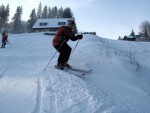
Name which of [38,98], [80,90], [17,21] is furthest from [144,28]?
[38,98]

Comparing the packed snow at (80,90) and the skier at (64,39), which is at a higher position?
the skier at (64,39)

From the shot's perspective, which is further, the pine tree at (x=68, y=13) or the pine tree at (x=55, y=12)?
the pine tree at (x=55, y=12)

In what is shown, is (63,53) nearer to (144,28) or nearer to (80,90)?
(80,90)

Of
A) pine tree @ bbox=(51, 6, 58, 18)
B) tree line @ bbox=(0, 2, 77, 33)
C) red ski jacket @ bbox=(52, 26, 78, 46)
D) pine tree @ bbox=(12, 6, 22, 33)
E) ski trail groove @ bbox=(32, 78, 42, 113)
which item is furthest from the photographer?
pine tree @ bbox=(51, 6, 58, 18)

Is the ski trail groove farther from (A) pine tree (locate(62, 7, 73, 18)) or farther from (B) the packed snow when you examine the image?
(A) pine tree (locate(62, 7, 73, 18))

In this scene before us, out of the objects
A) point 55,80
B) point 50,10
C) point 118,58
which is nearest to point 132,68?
point 118,58

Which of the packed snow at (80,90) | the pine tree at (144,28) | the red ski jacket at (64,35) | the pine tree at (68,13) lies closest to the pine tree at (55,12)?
the pine tree at (68,13)

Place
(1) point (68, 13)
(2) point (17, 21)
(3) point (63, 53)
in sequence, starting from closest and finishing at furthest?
(3) point (63, 53)
(1) point (68, 13)
(2) point (17, 21)

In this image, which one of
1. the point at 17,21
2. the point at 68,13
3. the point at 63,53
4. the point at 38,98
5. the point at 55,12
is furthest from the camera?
the point at 55,12

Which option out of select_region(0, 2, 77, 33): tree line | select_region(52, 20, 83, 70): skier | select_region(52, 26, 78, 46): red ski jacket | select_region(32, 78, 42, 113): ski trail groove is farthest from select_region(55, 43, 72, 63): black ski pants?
select_region(0, 2, 77, 33): tree line

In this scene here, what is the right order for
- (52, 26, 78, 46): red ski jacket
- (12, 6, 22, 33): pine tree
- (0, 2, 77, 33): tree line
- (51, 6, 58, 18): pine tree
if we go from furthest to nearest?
(51, 6, 58, 18): pine tree → (12, 6, 22, 33): pine tree → (0, 2, 77, 33): tree line → (52, 26, 78, 46): red ski jacket

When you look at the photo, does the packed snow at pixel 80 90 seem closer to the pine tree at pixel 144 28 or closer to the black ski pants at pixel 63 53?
the black ski pants at pixel 63 53

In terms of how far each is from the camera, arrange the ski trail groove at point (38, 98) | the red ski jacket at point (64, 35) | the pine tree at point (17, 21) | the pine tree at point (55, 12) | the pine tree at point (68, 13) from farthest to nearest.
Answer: the pine tree at point (55, 12) → the pine tree at point (17, 21) → the pine tree at point (68, 13) → the red ski jacket at point (64, 35) → the ski trail groove at point (38, 98)

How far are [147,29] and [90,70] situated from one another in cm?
9894
